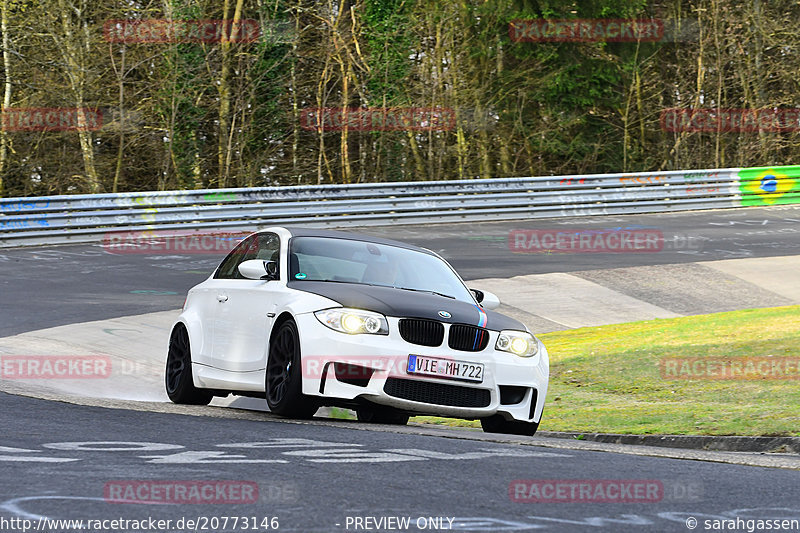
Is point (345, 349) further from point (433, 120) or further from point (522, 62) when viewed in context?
point (522, 62)

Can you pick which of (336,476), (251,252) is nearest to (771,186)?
(251,252)

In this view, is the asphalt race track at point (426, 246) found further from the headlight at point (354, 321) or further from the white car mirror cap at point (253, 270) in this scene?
the headlight at point (354, 321)

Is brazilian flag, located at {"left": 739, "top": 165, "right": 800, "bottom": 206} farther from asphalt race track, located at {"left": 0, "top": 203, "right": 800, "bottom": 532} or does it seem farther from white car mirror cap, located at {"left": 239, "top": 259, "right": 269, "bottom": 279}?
white car mirror cap, located at {"left": 239, "top": 259, "right": 269, "bottom": 279}

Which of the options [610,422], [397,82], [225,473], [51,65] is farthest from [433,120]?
[225,473]

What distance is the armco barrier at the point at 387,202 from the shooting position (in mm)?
25578

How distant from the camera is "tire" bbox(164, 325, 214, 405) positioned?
10.8 meters

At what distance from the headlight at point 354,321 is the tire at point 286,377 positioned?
0.27 meters

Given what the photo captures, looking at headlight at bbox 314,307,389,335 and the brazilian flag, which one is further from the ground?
headlight at bbox 314,307,389,335

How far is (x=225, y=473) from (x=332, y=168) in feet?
99.8

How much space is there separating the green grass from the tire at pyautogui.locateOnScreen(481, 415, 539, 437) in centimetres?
94

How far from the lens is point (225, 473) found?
20.2ft

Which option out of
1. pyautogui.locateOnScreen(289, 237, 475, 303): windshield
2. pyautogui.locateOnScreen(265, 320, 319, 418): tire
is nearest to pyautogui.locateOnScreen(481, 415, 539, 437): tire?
pyautogui.locateOnScreen(289, 237, 475, 303): windshield

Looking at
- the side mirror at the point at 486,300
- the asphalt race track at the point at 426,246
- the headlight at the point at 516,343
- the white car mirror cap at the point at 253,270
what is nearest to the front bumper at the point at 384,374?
the headlight at the point at 516,343

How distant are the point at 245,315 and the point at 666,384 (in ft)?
17.7
